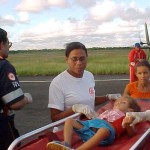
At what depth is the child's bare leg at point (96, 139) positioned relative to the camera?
3.54m

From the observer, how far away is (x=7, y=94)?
365 cm

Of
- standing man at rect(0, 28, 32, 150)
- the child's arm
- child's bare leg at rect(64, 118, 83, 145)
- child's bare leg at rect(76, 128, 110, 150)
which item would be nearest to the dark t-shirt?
standing man at rect(0, 28, 32, 150)

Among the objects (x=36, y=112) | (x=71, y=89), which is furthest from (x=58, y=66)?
(x=71, y=89)

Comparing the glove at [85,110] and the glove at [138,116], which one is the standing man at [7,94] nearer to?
the glove at [85,110]

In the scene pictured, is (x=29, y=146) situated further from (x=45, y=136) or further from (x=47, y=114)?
(x=47, y=114)

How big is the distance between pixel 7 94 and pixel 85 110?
0.97m

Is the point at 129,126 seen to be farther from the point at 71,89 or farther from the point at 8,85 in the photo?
the point at 8,85

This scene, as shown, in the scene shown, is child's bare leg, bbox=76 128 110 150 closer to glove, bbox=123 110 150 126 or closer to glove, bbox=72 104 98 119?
glove, bbox=123 110 150 126

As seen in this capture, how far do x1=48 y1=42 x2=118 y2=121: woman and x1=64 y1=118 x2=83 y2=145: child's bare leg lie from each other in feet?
0.81

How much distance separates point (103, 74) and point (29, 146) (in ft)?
66.3

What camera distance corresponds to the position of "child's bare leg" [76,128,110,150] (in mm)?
3539

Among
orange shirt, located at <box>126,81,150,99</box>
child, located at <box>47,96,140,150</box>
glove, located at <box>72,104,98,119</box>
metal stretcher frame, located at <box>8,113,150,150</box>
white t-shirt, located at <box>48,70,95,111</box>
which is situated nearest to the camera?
metal stretcher frame, located at <box>8,113,150,150</box>

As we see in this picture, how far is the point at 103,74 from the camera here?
77.7ft

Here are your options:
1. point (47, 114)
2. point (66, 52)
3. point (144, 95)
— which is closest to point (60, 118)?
point (66, 52)
